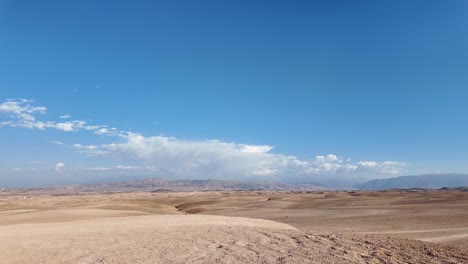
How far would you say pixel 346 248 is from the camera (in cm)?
1342

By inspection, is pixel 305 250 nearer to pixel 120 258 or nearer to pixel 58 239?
pixel 120 258

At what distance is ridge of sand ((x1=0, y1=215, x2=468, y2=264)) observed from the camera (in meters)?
12.5

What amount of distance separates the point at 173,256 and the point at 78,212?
25934 millimetres

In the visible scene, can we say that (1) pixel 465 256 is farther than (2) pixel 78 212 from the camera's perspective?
No

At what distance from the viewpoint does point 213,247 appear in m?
14.3

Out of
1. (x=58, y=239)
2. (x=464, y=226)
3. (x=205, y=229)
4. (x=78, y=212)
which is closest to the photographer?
(x=58, y=239)

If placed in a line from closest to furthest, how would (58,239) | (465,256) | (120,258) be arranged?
(465,256) < (120,258) < (58,239)

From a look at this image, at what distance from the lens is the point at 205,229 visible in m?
18.2

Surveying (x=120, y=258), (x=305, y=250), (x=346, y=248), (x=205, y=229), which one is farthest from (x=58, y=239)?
(x=346, y=248)

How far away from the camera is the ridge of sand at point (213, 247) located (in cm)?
1248

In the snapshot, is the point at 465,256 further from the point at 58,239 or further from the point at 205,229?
the point at 58,239

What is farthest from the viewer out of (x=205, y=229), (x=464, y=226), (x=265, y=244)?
(x=464, y=226)

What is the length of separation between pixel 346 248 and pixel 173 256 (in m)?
5.99

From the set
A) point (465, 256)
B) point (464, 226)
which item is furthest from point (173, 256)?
point (464, 226)
